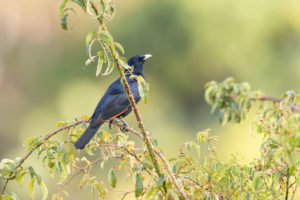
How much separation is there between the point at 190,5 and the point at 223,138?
4718 millimetres

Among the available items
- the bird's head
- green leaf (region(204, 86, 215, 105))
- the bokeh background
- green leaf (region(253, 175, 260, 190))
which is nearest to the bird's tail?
green leaf (region(204, 86, 215, 105))

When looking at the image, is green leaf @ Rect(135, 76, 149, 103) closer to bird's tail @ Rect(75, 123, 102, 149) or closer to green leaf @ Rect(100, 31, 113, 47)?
green leaf @ Rect(100, 31, 113, 47)

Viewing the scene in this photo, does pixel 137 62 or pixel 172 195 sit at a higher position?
pixel 137 62

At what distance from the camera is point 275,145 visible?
2787mm

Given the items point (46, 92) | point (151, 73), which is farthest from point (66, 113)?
point (151, 73)

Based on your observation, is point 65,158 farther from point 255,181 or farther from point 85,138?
point 85,138

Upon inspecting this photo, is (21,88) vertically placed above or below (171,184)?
above

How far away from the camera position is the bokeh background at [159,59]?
17.1 metres

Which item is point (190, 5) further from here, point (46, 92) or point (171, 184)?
point (171, 184)

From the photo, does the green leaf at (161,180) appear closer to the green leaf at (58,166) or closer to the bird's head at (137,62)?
the green leaf at (58,166)

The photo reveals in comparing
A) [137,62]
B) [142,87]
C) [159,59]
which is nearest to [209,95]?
[142,87]

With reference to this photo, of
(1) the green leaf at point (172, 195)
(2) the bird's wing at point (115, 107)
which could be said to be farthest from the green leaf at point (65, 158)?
(2) the bird's wing at point (115, 107)

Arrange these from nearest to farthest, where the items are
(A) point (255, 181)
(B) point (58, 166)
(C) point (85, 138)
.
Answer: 1. (A) point (255, 181)
2. (B) point (58, 166)
3. (C) point (85, 138)

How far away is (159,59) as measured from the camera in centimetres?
1972
